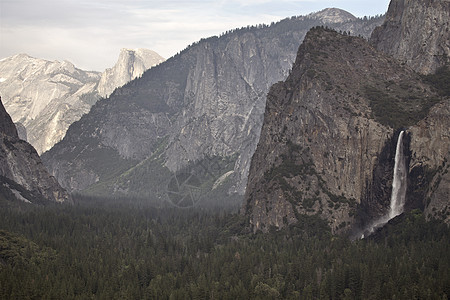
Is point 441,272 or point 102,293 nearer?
point 441,272

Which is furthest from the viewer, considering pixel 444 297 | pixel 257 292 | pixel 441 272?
pixel 257 292

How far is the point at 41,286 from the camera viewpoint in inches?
7844

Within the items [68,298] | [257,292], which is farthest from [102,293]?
[257,292]

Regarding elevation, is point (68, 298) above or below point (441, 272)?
below

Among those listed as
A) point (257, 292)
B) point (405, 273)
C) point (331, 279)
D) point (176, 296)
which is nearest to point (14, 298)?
point (176, 296)

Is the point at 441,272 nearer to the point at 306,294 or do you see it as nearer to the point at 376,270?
the point at 376,270

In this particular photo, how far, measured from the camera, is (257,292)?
198750 millimetres

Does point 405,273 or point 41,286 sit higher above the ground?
point 405,273

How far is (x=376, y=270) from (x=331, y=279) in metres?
11.7

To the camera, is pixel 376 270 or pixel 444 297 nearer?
pixel 444 297

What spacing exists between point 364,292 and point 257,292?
27.0 meters

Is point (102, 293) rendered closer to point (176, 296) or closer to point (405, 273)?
point (176, 296)

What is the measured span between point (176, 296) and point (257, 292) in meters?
20.4

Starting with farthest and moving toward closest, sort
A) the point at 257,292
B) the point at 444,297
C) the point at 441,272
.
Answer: the point at 257,292, the point at 441,272, the point at 444,297
